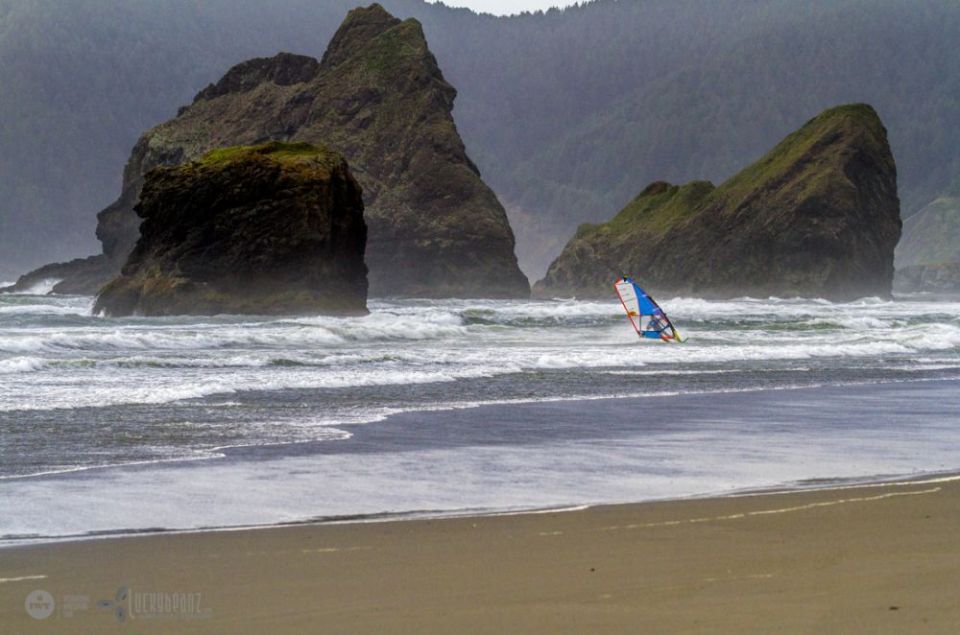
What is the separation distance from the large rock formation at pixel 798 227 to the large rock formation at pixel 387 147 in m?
21.0

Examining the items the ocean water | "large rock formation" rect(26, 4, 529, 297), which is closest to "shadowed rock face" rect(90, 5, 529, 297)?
"large rock formation" rect(26, 4, 529, 297)

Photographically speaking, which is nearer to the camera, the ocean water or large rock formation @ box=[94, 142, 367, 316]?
the ocean water

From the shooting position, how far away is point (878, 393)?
18734 millimetres

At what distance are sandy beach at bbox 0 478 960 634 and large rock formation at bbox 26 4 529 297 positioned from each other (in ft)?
308

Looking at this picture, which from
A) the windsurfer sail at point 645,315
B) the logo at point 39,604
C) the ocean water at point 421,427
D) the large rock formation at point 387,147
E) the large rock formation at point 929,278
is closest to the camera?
the logo at point 39,604

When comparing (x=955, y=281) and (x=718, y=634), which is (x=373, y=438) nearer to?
(x=718, y=634)

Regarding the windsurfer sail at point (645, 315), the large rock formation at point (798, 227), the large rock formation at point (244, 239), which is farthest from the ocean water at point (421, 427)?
the large rock formation at point (798, 227)

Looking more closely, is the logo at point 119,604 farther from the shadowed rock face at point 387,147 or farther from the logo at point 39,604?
the shadowed rock face at point 387,147

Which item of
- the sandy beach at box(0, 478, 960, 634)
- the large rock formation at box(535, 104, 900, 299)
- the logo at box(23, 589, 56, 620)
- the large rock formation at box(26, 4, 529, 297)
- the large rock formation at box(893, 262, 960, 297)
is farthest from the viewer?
the large rock formation at box(893, 262, 960, 297)

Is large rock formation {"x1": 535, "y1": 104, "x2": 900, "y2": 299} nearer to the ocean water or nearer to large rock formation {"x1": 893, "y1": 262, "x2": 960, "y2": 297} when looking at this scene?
large rock formation {"x1": 893, "y1": 262, "x2": 960, "y2": 297}

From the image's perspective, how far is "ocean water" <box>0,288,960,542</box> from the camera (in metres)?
9.00

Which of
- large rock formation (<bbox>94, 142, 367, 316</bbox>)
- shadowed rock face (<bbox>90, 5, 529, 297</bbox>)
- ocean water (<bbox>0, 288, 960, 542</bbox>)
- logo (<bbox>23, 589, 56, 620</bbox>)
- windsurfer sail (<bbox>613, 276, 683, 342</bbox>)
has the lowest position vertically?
logo (<bbox>23, 589, 56, 620</bbox>)

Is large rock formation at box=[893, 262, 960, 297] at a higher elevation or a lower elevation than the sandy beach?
higher

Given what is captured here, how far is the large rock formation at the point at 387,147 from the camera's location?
4094 inches
